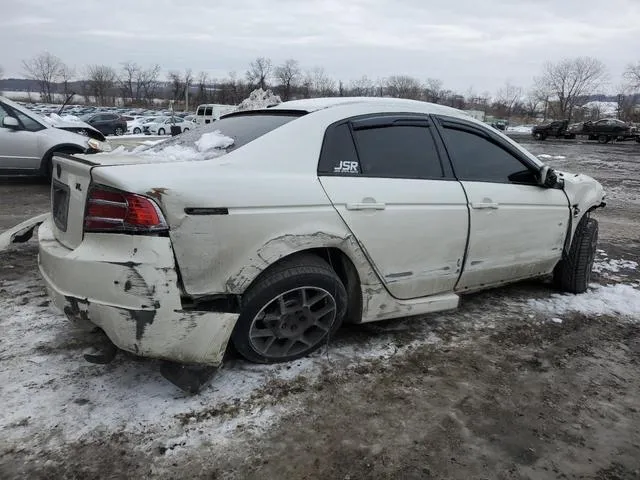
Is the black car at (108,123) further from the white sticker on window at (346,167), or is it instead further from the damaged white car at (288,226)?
the white sticker on window at (346,167)

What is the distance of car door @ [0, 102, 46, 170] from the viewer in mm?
8594

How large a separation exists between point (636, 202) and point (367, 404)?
1060cm

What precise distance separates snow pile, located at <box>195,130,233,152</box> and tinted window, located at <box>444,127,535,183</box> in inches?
60.9

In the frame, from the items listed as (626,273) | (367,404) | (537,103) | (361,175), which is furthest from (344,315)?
(537,103)

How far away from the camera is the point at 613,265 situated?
5488 millimetres

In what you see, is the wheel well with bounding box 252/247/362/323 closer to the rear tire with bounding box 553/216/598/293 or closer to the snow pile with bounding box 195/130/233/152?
the snow pile with bounding box 195/130/233/152

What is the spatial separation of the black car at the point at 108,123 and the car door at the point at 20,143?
2323 cm

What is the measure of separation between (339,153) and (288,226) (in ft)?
1.98

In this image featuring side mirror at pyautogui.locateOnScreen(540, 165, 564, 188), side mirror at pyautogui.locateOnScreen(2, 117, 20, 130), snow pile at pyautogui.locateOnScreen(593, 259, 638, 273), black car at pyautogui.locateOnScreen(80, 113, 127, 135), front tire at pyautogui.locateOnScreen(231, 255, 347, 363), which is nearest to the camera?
front tire at pyautogui.locateOnScreen(231, 255, 347, 363)

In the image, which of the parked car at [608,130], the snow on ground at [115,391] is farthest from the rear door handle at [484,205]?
the parked car at [608,130]

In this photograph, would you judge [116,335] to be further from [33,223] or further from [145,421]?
[33,223]

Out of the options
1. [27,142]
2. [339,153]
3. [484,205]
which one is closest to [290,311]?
[339,153]

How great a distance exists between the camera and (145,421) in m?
2.48

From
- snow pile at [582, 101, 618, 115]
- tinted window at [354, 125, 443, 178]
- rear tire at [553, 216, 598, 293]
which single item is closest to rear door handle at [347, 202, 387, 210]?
tinted window at [354, 125, 443, 178]
